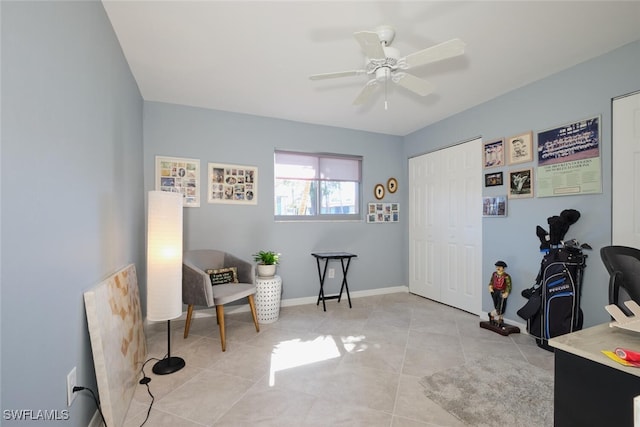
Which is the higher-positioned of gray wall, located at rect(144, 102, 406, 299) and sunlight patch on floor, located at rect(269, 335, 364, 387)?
gray wall, located at rect(144, 102, 406, 299)

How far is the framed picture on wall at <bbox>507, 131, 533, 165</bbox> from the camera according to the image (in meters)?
2.91

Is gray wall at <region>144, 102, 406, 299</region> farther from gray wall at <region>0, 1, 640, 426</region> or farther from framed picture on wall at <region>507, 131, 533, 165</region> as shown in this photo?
framed picture on wall at <region>507, 131, 533, 165</region>

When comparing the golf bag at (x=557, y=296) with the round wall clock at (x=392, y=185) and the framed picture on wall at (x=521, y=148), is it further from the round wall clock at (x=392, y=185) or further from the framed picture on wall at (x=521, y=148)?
the round wall clock at (x=392, y=185)

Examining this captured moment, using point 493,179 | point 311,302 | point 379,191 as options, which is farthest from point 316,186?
point 493,179

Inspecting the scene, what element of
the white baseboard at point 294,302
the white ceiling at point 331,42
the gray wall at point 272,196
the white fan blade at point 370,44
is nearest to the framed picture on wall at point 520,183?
the white ceiling at point 331,42

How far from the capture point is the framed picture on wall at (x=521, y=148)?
291cm

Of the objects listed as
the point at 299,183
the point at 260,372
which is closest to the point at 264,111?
the point at 299,183

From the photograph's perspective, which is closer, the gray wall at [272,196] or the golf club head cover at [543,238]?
the golf club head cover at [543,238]

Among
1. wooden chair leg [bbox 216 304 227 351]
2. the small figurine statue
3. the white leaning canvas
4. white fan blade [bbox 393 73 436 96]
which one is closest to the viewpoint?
the white leaning canvas

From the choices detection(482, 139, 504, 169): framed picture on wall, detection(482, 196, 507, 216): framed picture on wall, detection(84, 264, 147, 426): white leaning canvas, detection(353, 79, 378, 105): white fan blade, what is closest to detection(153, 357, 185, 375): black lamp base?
detection(84, 264, 147, 426): white leaning canvas

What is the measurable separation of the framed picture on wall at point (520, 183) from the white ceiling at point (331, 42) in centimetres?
87

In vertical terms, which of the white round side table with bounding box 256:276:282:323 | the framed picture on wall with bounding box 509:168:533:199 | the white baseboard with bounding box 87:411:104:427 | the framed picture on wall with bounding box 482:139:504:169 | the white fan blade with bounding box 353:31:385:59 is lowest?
the white baseboard with bounding box 87:411:104:427

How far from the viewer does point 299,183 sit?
13.4 ft

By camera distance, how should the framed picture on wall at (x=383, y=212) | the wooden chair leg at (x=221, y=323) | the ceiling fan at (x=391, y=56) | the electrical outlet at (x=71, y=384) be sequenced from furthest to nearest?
1. the framed picture on wall at (x=383, y=212)
2. the wooden chair leg at (x=221, y=323)
3. the ceiling fan at (x=391, y=56)
4. the electrical outlet at (x=71, y=384)
